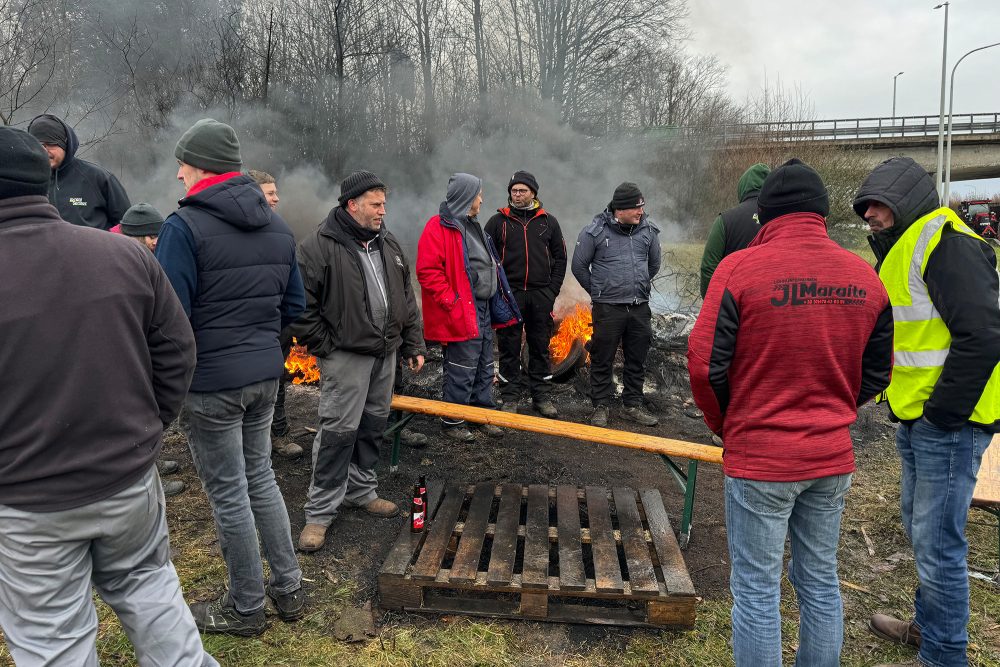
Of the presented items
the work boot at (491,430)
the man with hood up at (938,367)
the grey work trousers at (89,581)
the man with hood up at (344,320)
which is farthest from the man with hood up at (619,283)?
the grey work trousers at (89,581)

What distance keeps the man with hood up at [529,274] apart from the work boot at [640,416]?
27.8 inches

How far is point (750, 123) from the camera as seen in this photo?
1775 centimetres

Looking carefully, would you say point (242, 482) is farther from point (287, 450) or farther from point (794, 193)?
point (794, 193)

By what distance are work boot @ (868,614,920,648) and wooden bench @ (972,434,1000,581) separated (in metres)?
0.71

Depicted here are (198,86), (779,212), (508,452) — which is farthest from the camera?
(198,86)

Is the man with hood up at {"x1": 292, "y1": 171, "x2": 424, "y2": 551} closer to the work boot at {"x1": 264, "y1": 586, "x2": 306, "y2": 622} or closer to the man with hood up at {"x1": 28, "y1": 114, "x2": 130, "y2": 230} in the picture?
the work boot at {"x1": 264, "y1": 586, "x2": 306, "y2": 622}

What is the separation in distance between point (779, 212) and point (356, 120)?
10457 millimetres

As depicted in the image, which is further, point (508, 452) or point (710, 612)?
point (508, 452)

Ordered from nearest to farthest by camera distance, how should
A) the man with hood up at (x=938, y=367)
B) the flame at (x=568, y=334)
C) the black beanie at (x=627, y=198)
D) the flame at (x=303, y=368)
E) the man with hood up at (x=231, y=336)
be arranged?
the man with hood up at (x=938, y=367), the man with hood up at (x=231, y=336), the black beanie at (x=627, y=198), the flame at (x=303, y=368), the flame at (x=568, y=334)

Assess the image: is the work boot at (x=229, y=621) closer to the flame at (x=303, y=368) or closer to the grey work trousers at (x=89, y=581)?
the grey work trousers at (x=89, y=581)

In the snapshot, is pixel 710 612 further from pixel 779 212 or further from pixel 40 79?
pixel 40 79

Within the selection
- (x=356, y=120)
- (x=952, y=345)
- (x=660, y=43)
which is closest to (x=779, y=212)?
(x=952, y=345)

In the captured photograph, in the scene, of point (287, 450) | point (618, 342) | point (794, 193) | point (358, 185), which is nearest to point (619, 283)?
point (618, 342)

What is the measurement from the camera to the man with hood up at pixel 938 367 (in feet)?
7.49
